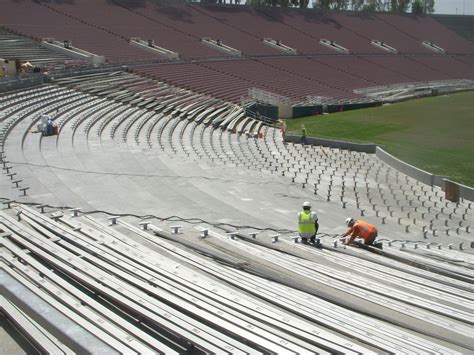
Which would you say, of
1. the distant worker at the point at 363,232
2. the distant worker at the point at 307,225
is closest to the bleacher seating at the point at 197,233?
the distant worker at the point at 307,225

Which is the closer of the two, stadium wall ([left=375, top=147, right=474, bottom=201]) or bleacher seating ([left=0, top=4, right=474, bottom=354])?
bleacher seating ([left=0, top=4, right=474, bottom=354])

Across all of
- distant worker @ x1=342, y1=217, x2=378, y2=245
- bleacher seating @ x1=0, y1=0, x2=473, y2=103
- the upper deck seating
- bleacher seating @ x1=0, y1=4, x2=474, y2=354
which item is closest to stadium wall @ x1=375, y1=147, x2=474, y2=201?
bleacher seating @ x1=0, y1=4, x2=474, y2=354

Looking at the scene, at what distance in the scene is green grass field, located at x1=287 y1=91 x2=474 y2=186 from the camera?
23391mm

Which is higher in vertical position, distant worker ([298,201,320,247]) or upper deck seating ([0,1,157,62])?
upper deck seating ([0,1,157,62])

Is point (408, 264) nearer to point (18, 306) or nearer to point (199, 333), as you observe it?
point (199, 333)

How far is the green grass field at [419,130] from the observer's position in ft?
76.7

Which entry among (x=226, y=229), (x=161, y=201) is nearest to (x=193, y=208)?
(x=161, y=201)

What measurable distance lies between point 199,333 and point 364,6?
315ft

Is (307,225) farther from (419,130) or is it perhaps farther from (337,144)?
Result: (419,130)

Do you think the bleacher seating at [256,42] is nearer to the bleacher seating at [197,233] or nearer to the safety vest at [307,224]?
the bleacher seating at [197,233]

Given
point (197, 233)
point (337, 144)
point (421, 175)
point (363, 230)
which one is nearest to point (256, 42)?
point (337, 144)

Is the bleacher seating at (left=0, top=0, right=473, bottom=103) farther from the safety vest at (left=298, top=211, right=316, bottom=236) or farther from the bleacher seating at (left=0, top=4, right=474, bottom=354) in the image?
the safety vest at (left=298, top=211, right=316, bottom=236)

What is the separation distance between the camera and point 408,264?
8781mm

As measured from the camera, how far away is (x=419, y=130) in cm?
3138
